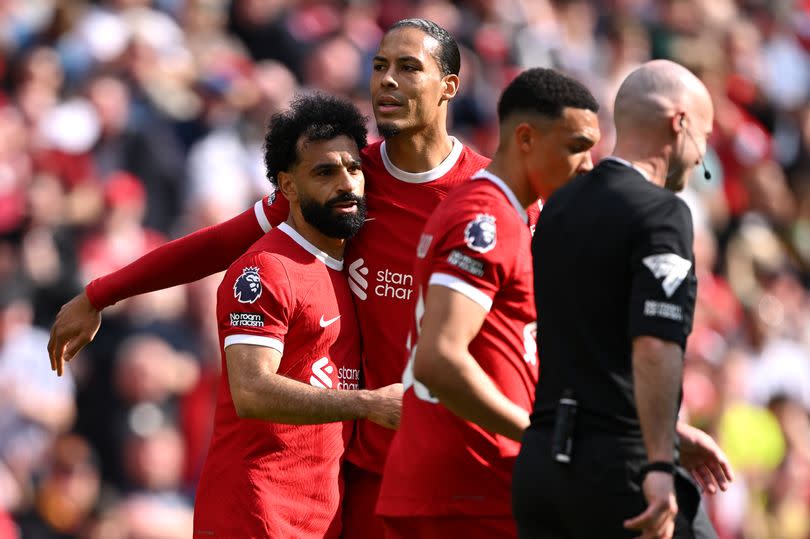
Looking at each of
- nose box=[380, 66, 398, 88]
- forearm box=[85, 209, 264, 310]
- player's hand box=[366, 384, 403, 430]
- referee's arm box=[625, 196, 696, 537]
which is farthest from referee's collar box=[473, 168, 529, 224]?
forearm box=[85, 209, 264, 310]

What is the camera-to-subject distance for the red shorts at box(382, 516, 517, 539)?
16.9 ft

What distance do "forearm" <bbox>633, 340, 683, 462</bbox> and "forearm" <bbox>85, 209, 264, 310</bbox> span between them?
8.55 ft

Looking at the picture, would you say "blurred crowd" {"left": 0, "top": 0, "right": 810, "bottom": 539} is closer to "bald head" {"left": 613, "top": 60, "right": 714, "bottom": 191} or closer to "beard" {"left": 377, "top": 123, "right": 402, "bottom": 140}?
"beard" {"left": 377, "top": 123, "right": 402, "bottom": 140}

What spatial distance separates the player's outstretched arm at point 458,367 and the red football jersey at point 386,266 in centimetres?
126

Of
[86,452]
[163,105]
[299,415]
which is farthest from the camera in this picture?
[163,105]

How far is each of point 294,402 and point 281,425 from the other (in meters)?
0.35

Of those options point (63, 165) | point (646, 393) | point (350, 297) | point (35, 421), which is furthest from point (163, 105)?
point (646, 393)

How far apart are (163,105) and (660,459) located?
799cm

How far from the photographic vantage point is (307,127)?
6348 millimetres

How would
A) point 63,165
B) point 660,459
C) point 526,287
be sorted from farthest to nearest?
point 63,165
point 526,287
point 660,459

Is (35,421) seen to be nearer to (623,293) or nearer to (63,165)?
(63,165)

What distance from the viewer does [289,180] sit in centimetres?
635

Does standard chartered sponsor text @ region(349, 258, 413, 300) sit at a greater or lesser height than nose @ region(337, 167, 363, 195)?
lesser

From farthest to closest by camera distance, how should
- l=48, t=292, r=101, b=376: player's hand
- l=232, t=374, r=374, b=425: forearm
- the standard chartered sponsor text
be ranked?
l=48, t=292, r=101, b=376: player's hand, the standard chartered sponsor text, l=232, t=374, r=374, b=425: forearm
